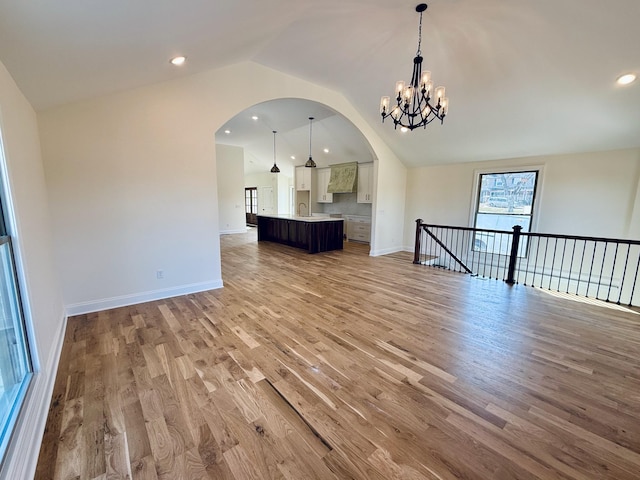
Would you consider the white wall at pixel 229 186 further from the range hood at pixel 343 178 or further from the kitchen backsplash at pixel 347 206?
the range hood at pixel 343 178

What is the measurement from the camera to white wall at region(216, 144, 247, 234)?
9.69 metres

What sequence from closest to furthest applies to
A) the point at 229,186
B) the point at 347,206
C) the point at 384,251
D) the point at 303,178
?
the point at 384,251
the point at 347,206
the point at 229,186
the point at 303,178

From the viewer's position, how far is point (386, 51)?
3816mm

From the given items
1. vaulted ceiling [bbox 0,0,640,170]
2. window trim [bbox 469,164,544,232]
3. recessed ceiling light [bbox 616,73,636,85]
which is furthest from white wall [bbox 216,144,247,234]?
recessed ceiling light [bbox 616,73,636,85]

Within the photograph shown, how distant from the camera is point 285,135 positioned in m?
8.48

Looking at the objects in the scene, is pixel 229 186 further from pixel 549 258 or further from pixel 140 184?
pixel 549 258

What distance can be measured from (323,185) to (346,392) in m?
8.19

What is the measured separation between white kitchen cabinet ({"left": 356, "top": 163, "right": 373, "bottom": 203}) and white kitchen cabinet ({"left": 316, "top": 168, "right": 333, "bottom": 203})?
4.45ft

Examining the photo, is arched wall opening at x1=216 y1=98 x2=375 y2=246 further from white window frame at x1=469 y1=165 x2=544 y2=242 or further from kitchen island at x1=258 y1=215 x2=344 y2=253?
white window frame at x1=469 y1=165 x2=544 y2=242

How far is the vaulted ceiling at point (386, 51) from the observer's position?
5.94 feet

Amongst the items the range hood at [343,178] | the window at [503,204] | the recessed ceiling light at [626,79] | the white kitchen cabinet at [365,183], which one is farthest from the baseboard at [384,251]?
the recessed ceiling light at [626,79]

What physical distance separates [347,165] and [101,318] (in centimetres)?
705

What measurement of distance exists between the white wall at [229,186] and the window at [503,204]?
25.2ft

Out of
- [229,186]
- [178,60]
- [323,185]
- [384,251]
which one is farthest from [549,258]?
[229,186]
